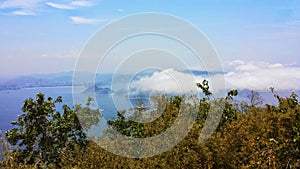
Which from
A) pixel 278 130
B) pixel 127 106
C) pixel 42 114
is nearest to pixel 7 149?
pixel 42 114

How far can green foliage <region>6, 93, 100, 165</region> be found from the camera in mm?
18250

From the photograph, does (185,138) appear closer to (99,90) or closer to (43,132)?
Answer: (99,90)

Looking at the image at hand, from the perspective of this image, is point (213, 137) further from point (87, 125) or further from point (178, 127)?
point (87, 125)

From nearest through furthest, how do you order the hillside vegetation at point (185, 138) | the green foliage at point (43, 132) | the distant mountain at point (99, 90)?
the hillside vegetation at point (185, 138) → the distant mountain at point (99, 90) → the green foliage at point (43, 132)

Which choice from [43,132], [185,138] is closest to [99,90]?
[185,138]

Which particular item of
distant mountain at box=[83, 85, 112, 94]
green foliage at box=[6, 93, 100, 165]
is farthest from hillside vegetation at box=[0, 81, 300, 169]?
distant mountain at box=[83, 85, 112, 94]

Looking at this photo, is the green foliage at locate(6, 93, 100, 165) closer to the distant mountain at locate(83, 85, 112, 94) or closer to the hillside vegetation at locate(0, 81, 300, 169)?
the hillside vegetation at locate(0, 81, 300, 169)

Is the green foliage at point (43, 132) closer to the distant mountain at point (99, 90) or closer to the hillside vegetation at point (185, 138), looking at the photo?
the hillside vegetation at point (185, 138)

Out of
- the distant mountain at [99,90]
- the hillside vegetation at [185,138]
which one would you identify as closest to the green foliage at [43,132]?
the hillside vegetation at [185,138]

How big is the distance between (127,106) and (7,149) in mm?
7032

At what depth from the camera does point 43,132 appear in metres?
18.6

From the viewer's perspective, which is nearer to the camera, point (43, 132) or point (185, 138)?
point (185, 138)

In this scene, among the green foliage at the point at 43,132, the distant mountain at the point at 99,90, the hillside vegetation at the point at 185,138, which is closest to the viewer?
the hillside vegetation at the point at 185,138

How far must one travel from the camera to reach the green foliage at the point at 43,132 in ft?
59.9
